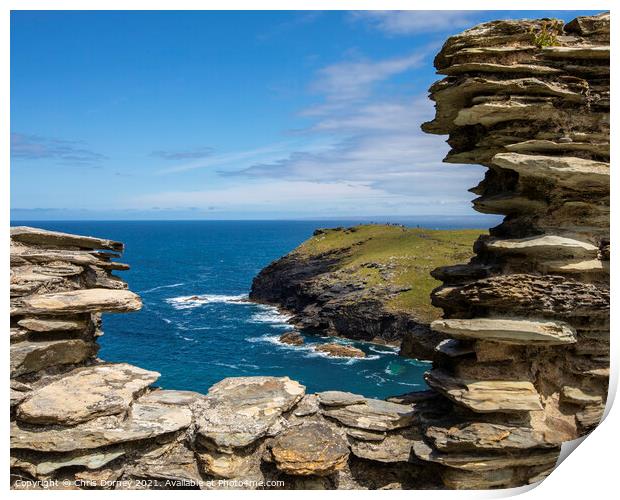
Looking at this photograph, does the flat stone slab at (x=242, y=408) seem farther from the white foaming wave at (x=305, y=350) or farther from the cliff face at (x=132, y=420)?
the white foaming wave at (x=305, y=350)

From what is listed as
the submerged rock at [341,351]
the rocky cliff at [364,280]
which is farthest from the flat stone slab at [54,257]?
the submerged rock at [341,351]

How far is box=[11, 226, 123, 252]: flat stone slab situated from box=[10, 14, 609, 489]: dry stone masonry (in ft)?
0.28

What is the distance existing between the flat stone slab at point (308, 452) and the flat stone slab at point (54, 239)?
750cm

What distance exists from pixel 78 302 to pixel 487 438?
11.2 meters

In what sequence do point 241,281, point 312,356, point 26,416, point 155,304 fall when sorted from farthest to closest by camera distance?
point 241,281
point 155,304
point 312,356
point 26,416

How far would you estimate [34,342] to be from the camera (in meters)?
13.1

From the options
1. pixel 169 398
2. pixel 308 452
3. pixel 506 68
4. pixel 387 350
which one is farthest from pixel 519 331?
pixel 387 350

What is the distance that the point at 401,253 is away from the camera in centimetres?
9900

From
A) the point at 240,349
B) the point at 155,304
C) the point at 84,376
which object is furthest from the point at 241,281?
the point at 84,376

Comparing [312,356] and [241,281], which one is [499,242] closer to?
[312,356]

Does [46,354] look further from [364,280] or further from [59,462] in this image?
[364,280]

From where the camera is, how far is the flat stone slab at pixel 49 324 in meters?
12.9

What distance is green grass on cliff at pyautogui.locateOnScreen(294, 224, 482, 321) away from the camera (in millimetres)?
83250
